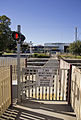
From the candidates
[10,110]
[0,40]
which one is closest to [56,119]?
[10,110]

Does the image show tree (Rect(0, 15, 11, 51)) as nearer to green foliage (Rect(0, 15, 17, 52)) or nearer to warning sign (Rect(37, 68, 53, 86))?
green foliage (Rect(0, 15, 17, 52))

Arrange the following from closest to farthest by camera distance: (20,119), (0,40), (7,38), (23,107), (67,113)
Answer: (20,119) → (67,113) → (23,107) → (0,40) → (7,38)

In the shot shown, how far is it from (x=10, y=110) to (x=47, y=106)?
1187 mm

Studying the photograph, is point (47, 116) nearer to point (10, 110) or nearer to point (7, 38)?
point (10, 110)

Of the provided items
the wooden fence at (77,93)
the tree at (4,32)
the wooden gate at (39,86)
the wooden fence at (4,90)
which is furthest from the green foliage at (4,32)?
the wooden fence at (77,93)

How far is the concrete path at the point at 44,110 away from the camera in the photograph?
9.43 ft

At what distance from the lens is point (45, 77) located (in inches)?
142

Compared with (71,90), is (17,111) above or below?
below

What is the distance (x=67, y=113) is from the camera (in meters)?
3.06

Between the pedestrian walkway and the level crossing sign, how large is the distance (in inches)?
28.2

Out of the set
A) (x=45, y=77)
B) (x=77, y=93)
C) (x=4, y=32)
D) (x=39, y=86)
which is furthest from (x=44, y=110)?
(x=4, y=32)

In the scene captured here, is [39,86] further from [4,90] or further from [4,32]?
[4,32]

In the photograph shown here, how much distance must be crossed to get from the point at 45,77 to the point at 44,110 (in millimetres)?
1040

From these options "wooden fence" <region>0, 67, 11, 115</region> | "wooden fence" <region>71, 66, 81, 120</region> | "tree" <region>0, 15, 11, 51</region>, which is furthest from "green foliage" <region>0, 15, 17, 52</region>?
"wooden fence" <region>71, 66, 81, 120</region>
